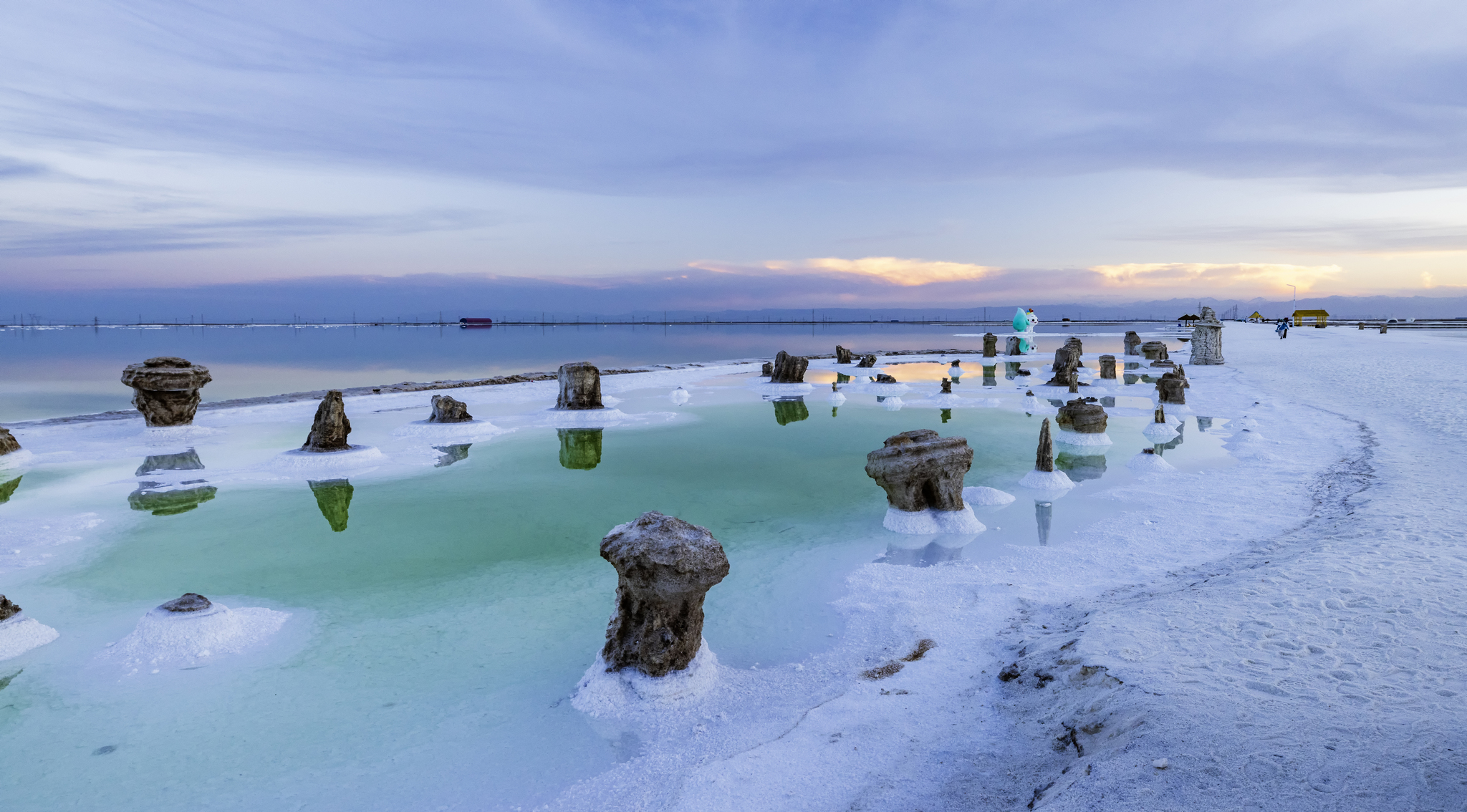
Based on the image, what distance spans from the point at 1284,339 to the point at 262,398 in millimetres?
70537

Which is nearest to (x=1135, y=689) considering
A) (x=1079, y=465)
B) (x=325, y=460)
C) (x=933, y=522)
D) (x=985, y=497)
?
(x=933, y=522)

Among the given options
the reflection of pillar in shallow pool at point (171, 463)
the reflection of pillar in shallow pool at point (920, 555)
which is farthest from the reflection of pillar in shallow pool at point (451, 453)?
the reflection of pillar in shallow pool at point (920, 555)

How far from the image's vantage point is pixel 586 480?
56.4 ft

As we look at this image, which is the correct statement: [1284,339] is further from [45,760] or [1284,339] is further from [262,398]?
[45,760]

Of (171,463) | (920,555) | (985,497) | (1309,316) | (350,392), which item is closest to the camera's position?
(920,555)

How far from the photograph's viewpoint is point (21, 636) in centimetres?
842

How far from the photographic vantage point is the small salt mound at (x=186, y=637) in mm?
8094

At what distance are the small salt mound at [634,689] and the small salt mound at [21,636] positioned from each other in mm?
6314

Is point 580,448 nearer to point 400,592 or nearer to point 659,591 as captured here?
point 400,592

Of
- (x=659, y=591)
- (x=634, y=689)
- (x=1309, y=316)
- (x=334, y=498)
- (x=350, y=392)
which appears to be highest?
(x=1309, y=316)

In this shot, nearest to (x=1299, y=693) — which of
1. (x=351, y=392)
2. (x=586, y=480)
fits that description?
(x=586, y=480)

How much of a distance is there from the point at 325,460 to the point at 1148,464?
18990 millimetres

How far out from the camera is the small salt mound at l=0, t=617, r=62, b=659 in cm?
826

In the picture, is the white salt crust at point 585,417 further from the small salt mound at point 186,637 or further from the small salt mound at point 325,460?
the small salt mound at point 186,637
